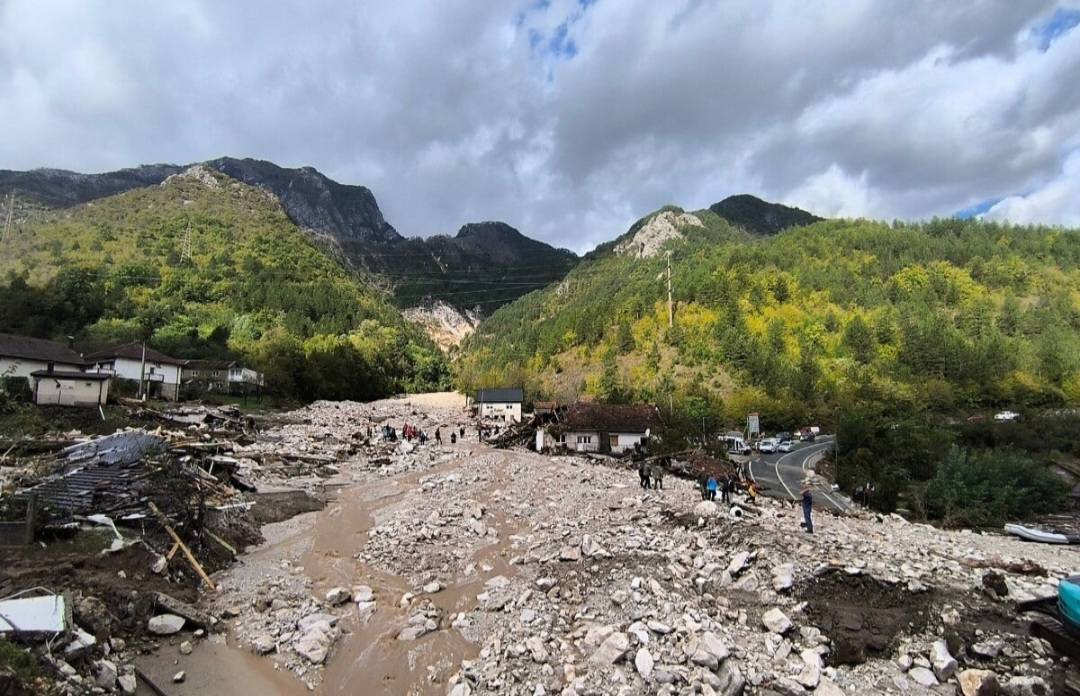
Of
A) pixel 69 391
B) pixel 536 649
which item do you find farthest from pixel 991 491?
pixel 69 391

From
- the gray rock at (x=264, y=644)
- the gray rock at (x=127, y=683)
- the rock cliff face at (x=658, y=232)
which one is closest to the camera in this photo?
the gray rock at (x=127, y=683)

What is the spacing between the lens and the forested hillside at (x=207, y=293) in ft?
234

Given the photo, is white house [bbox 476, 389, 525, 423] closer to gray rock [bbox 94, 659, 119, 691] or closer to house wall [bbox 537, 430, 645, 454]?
house wall [bbox 537, 430, 645, 454]

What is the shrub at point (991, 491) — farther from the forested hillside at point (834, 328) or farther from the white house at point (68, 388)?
the white house at point (68, 388)

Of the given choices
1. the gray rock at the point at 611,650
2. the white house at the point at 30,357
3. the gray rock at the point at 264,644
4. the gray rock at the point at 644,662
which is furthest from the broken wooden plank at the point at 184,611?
the white house at the point at 30,357

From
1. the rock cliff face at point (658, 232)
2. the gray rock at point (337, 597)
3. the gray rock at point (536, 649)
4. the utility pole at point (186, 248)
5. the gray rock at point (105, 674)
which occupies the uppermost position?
the rock cliff face at point (658, 232)

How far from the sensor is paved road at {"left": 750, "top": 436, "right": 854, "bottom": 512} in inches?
1273

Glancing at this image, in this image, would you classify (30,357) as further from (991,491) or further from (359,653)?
(991,491)

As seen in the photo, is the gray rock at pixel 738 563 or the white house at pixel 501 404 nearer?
the gray rock at pixel 738 563

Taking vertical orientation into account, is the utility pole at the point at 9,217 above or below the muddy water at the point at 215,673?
above

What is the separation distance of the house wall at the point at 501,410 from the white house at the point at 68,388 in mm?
43644

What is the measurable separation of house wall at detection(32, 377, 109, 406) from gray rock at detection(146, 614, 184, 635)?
109 ft

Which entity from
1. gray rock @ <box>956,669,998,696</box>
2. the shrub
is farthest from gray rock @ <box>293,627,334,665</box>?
the shrub

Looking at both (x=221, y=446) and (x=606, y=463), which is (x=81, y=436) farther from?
(x=606, y=463)
